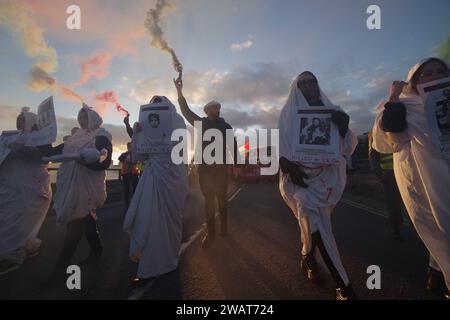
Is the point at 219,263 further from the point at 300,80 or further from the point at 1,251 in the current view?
the point at 1,251

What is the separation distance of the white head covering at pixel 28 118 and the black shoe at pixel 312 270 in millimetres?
4627

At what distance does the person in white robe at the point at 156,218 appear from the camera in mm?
3385

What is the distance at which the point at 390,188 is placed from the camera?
5355 millimetres

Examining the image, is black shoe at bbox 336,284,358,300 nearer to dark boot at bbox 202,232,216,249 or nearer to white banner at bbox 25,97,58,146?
dark boot at bbox 202,232,216,249

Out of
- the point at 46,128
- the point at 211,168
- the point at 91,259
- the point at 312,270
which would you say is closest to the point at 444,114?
the point at 312,270

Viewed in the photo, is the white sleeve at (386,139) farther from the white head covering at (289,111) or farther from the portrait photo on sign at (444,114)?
the white head covering at (289,111)

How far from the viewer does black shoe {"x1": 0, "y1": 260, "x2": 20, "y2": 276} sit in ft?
12.3

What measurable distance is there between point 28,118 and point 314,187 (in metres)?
4.58

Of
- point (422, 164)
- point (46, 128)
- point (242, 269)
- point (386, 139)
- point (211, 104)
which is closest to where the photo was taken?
point (422, 164)

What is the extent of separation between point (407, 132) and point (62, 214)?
4352 millimetres

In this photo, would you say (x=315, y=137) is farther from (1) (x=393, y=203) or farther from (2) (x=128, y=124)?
(1) (x=393, y=203)

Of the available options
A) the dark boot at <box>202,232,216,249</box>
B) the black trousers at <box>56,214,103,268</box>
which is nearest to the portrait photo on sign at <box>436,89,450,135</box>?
the dark boot at <box>202,232,216,249</box>
